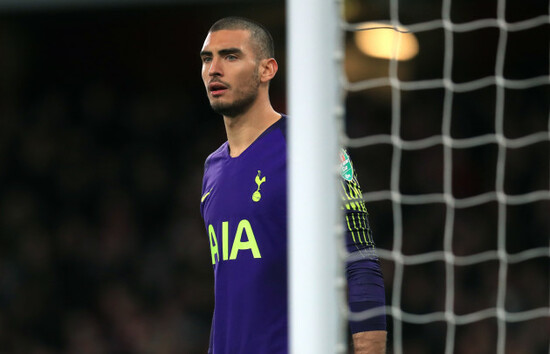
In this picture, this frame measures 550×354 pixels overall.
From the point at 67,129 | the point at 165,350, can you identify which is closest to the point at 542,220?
the point at 165,350

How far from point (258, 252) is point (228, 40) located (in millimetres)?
669

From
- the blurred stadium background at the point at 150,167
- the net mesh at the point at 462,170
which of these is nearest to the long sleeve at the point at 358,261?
the net mesh at the point at 462,170

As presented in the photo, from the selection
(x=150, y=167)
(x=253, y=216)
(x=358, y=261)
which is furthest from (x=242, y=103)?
(x=150, y=167)

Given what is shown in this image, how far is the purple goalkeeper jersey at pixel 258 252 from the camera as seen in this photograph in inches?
98.7

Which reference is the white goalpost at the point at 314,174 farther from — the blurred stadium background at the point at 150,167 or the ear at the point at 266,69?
the blurred stadium background at the point at 150,167

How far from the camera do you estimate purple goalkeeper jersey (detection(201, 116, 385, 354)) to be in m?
2.51

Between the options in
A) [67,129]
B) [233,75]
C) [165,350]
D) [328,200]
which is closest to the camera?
[328,200]

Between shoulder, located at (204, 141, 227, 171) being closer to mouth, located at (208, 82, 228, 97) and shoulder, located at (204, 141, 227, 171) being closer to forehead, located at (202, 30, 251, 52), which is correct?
mouth, located at (208, 82, 228, 97)

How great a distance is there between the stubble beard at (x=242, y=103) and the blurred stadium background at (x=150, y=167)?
4106 mm

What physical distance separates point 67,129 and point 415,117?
120 inches

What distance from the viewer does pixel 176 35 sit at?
322 inches

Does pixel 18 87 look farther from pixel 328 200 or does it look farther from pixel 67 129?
pixel 328 200

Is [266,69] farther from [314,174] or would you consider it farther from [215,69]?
[314,174]

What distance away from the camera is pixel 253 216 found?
2.64 metres
